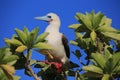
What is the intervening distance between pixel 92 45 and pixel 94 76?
5.43 feet

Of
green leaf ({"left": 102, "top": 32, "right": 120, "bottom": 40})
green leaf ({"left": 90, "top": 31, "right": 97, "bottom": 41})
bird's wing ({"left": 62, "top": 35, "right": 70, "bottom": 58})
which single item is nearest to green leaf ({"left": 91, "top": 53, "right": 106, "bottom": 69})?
green leaf ({"left": 90, "top": 31, "right": 97, "bottom": 41})

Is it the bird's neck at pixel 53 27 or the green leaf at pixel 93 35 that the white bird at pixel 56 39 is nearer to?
the bird's neck at pixel 53 27

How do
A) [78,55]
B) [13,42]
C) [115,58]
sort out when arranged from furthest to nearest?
1. [78,55]
2. [13,42]
3. [115,58]

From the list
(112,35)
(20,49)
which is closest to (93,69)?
(112,35)

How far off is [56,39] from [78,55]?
1.00m

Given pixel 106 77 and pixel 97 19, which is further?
pixel 97 19

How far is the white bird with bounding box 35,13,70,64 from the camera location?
932 cm

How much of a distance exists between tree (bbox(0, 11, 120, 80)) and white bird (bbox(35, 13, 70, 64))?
913 millimetres

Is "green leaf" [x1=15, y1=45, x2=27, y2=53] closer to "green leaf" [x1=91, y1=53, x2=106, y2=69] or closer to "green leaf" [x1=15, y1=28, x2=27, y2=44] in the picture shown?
"green leaf" [x1=15, y1=28, x2=27, y2=44]

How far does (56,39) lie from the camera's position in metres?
9.32

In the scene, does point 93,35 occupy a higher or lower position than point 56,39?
lower

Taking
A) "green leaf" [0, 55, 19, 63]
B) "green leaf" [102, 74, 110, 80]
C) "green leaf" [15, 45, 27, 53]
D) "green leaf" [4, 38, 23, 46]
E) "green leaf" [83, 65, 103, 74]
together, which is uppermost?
"green leaf" [4, 38, 23, 46]

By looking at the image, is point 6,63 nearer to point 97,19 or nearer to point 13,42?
point 13,42

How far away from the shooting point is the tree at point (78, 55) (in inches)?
255
